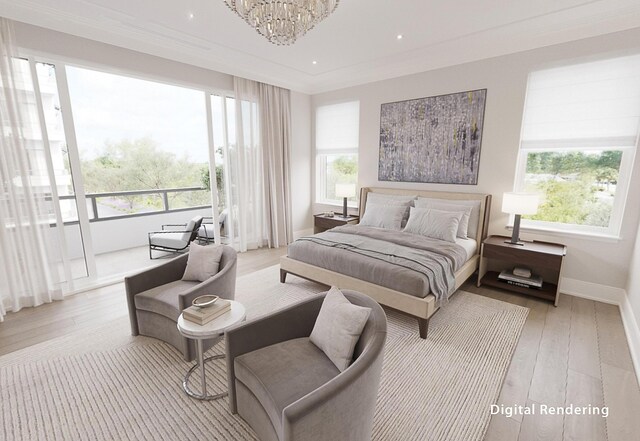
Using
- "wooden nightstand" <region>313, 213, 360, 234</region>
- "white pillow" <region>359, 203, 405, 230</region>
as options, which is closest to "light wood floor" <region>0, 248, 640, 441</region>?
"white pillow" <region>359, 203, 405, 230</region>

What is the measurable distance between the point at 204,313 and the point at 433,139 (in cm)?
372

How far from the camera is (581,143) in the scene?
10.4 ft

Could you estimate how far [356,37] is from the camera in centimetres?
338

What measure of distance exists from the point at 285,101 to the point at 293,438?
199 inches

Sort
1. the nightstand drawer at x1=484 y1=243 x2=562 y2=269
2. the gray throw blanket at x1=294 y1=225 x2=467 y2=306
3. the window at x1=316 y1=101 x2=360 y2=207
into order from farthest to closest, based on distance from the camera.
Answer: the window at x1=316 y1=101 x2=360 y2=207 → the nightstand drawer at x1=484 y1=243 x2=562 y2=269 → the gray throw blanket at x1=294 y1=225 x2=467 y2=306

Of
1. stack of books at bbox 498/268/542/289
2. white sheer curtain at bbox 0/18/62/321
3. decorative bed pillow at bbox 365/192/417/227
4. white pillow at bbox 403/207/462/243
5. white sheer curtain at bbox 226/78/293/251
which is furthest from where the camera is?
white sheer curtain at bbox 226/78/293/251

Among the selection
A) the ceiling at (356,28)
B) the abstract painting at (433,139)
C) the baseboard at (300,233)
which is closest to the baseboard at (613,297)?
the abstract painting at (433,139)

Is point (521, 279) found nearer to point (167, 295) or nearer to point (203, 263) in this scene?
point (203, 263)

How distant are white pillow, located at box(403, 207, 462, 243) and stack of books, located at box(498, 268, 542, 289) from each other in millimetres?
761

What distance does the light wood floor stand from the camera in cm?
167

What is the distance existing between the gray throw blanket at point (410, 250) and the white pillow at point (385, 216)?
20 centimetres

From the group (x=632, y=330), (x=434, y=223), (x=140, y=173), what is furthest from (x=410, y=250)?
(x=140, y=173)

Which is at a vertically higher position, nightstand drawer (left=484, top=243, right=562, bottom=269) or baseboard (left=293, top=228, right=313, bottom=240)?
nightstand drawer (left=484, top=243, right=562, bottom=269)

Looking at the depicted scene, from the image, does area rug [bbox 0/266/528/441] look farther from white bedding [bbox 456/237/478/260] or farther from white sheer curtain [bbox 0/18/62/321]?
white sheer curtain [bbox 0/18/62/321]
